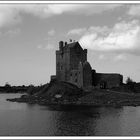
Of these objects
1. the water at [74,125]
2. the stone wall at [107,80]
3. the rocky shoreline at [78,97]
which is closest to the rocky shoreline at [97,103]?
the rocky shoreline at [78,97]

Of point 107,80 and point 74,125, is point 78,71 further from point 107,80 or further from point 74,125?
point 74,125

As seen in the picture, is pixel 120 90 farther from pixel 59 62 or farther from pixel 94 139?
pixel 94 139

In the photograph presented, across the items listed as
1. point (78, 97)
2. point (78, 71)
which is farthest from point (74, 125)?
point (78, 71)

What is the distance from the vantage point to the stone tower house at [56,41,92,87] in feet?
282

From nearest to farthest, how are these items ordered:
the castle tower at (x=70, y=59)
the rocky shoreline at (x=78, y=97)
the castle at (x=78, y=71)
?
the rocky shoreline at (x=78, y=97), the castle at (x=78, y=71), the castle tower at (x=70, y=59)

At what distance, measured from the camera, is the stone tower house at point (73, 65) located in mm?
85875

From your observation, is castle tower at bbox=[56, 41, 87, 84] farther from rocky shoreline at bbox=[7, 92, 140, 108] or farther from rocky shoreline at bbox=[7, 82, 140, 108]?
rocky shoreline at bbox=[7, 92, 140, 108]

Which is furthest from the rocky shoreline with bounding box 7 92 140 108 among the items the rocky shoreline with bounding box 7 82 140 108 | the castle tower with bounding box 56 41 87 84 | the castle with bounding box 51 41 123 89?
the castle tower with bounding box 56 41 87 84

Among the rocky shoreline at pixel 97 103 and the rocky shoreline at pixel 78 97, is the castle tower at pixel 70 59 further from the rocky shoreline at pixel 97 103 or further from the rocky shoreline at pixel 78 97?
the rocky shoreline at pixel 97 103

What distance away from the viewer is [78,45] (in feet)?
299

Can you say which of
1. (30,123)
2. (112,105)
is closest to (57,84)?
(112,105)

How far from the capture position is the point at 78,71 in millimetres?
87562

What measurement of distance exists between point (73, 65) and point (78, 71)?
426 centimetres

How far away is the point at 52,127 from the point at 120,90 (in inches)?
1792
